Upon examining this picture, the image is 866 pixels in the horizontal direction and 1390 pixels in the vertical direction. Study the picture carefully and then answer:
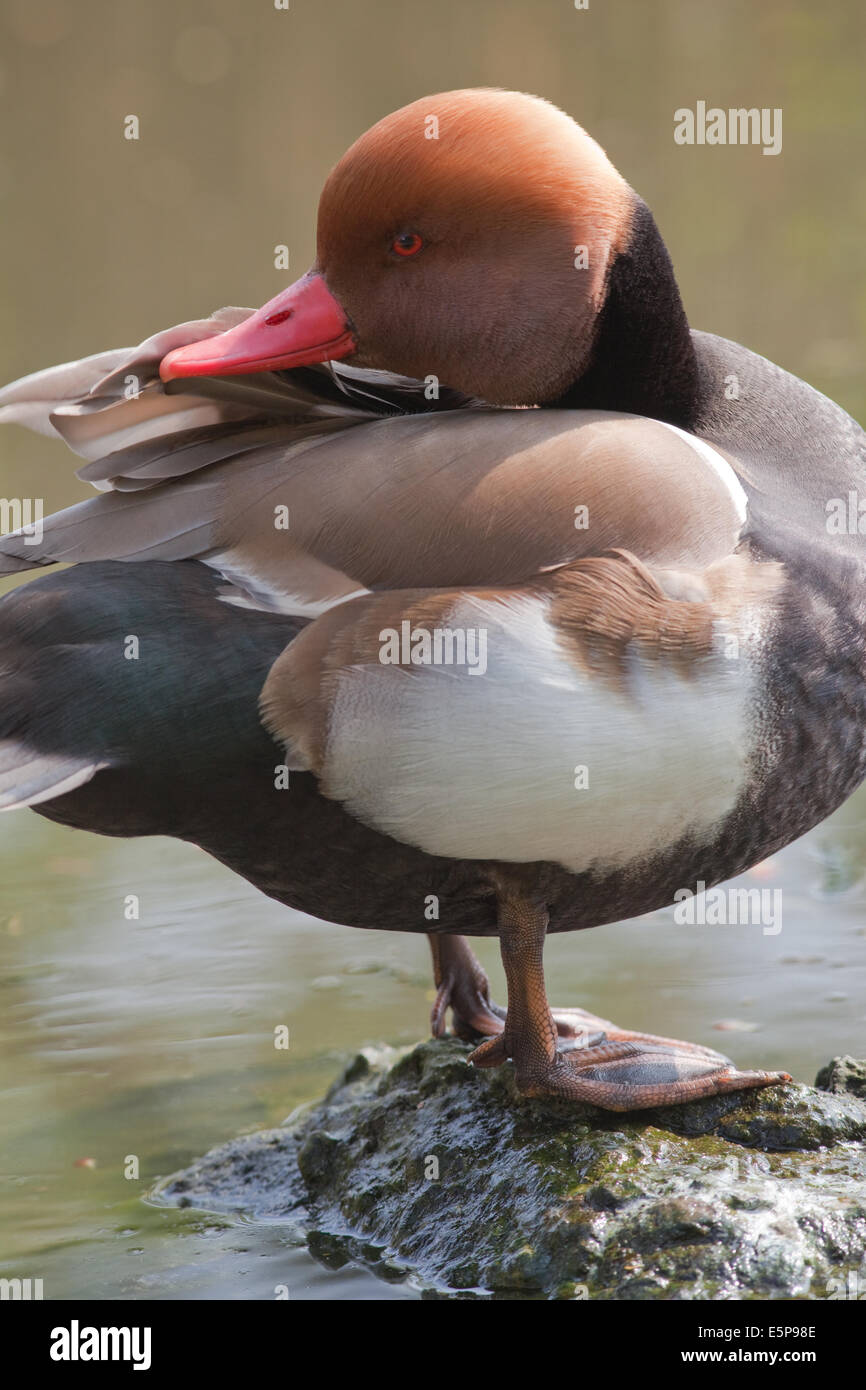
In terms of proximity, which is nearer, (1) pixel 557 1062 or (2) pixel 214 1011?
(1) pixel 557 1062

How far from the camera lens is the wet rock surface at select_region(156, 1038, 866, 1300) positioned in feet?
10.2

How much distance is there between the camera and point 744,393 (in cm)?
371

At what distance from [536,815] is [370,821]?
30 cm

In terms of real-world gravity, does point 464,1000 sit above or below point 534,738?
below

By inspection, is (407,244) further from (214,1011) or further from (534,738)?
(214,1011)

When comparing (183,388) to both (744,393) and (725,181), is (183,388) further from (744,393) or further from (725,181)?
(725,181)

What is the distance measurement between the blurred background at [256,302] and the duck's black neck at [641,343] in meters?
1.65

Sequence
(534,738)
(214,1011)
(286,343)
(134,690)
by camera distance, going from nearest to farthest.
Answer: (534,738), (134,690), (286,343), (214,1011)

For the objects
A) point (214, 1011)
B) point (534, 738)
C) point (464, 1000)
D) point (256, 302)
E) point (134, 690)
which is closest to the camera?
point (534, 738)

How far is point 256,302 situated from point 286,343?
20.6ft

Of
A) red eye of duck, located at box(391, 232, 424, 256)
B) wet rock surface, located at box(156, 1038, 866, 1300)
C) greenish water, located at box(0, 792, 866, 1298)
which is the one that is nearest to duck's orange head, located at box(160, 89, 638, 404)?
red eye of duck, located at box(391, 232, 424, 256)

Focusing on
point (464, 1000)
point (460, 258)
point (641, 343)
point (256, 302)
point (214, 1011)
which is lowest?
point (214, 1011)

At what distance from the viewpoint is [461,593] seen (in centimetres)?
317

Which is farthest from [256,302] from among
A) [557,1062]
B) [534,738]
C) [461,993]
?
[534,738]
